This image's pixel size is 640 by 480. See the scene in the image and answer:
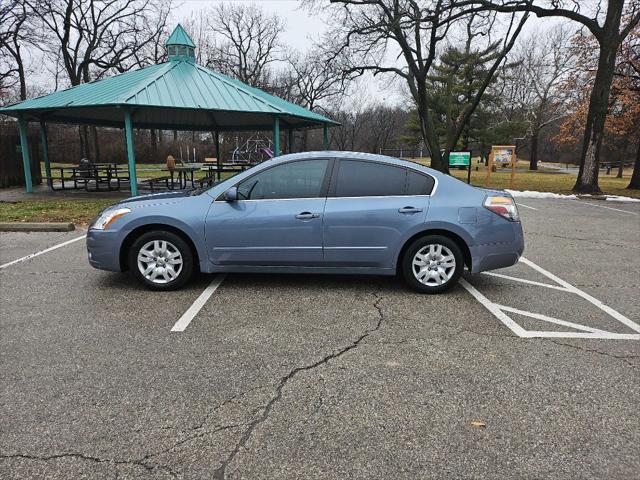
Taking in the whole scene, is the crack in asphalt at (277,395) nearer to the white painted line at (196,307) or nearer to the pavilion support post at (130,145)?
Answer: the white painted line at (196,307)

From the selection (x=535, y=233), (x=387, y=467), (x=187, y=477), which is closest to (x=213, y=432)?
(x=187, y=477)

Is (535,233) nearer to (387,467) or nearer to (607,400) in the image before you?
(607,400)

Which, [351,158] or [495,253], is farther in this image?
[351,158]

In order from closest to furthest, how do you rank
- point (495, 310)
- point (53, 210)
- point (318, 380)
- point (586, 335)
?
point (318, 380)
point (586, 335)
point (495, 310)
point (53, 210)

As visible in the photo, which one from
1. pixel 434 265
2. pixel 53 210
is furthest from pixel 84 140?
pixel 434 265

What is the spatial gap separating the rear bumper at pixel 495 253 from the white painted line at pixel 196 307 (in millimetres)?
2897

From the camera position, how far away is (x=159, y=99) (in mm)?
12383

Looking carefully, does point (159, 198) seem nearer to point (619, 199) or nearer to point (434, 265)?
point (434, 265)

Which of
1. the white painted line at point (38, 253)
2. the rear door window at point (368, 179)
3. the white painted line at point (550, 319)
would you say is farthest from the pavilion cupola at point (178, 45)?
the white painted line at point (550, 319)

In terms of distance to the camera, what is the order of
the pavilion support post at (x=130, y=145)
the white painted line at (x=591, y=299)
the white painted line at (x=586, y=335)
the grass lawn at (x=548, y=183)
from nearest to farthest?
1. the white painted line at (x=586, y=335)
2. the white painted line at (x=591, y=299)
3. the pavilion support post at (x=130, y=145)
4. the grass lawn at (x=548, y=183)

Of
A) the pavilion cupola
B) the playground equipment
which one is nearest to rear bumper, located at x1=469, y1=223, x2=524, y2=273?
the pavilion cupola

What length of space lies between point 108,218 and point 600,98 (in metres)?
17.8

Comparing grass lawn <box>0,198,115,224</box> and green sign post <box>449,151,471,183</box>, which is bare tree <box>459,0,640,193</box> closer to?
green sign post <box>449,151,471,183</box>

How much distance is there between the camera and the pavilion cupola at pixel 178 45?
15477mm
